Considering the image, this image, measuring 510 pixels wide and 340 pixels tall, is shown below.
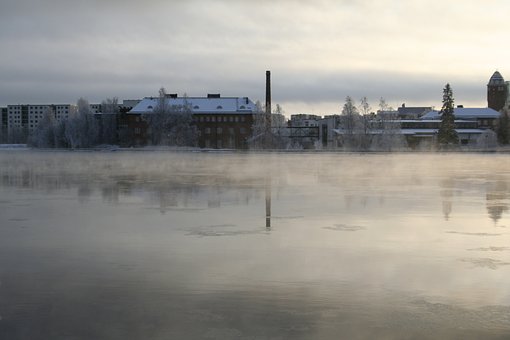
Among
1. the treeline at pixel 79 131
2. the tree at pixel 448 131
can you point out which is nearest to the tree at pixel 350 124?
the tree at pixel 448 131

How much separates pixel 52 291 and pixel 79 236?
5.35 m

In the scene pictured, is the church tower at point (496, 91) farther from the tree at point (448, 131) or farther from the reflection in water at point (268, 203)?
the reflection in water at point (268, 203)

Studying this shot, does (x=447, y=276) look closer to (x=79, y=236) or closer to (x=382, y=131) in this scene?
(x=79, y=236)

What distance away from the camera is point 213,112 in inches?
5787

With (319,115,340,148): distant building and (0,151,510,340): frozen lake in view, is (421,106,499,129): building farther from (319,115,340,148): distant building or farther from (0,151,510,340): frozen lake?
(0,151,510,340): frozen lake

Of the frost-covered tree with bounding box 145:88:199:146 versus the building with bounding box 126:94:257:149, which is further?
the building with bounding box 126:94:257:149

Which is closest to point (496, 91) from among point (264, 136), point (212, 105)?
point (212, 105)

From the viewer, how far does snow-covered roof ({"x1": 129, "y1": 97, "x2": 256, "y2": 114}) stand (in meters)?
147

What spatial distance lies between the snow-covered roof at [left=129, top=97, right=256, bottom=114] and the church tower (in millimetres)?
77302

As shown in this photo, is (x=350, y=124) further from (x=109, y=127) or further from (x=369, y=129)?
(x=109, y=127)

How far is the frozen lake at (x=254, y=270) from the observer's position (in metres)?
7.91

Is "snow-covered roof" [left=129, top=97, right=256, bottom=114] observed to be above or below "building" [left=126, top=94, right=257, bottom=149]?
above

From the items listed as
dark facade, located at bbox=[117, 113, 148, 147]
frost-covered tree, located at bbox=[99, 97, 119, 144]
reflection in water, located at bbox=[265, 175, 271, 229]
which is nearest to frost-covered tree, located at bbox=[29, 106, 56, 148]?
frost-covered tree, located at bbox=[99, 97, 119, 144]

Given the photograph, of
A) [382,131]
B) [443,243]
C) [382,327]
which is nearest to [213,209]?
[443,243]
